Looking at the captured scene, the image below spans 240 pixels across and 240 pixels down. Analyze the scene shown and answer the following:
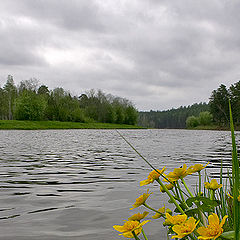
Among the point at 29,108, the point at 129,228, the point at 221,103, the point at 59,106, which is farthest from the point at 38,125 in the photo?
the point at 129,228

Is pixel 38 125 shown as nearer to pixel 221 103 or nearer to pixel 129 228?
pixel 221 103

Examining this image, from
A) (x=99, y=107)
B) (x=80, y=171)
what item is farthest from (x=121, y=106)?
(x=80, y=171)

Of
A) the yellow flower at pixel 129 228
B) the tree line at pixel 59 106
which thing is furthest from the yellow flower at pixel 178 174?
the tree line at pixel 59 106

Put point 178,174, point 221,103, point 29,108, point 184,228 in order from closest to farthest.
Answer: point 184,228, point 178,174, point 221,103, point 29,108

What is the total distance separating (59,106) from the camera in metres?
85.7

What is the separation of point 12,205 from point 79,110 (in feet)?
274

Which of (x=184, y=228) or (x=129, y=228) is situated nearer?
(x=184, y=228)

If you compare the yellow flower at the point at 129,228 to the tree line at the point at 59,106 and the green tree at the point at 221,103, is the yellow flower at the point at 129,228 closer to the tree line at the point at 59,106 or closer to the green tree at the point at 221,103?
the green tree at the point at 221,103

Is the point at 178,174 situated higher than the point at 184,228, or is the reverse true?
the point at 178,174

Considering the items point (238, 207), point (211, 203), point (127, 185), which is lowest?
point (127, 185)

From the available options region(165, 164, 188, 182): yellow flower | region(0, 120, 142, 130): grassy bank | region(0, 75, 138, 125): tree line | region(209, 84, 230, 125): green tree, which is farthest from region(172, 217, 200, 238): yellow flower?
region(0, 75, 138, 125): tree line

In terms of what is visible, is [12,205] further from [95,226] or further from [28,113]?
[28,113]

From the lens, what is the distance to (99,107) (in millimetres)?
100000

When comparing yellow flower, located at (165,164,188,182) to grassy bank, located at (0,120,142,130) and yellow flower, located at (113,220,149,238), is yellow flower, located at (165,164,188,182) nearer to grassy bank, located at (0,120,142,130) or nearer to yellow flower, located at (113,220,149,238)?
yellow flower, located at (113,220,149,238)
